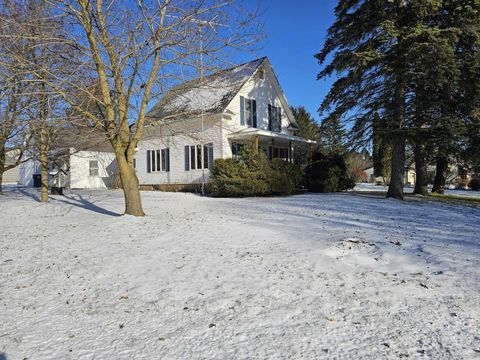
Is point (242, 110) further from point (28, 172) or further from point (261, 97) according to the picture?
point (28, 172)

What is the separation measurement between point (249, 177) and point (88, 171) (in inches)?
618

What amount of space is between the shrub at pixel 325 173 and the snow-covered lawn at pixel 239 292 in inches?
437

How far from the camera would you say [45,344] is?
3119 millimetres

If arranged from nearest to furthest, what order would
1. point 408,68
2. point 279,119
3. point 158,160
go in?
1. point 408,68
2. point 158,160
3. point 279,119

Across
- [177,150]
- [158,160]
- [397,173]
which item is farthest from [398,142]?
[158,160]

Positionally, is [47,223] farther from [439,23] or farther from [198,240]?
[439,23]

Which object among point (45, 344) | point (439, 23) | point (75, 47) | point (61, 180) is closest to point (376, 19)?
point (439, 23)

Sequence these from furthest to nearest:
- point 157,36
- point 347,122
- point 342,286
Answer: point 347,122, point 157,36, point 342,286

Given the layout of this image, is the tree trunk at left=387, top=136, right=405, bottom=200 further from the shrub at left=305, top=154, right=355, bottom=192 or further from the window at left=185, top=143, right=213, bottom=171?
the window at left=185, top=143, right=213, bottom=171

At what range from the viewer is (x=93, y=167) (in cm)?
2638

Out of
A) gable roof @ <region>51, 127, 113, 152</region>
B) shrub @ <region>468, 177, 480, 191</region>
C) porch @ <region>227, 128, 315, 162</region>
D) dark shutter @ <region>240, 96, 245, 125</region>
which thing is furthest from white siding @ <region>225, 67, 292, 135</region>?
shrub @ <region>468, 177, 480, 191</region>

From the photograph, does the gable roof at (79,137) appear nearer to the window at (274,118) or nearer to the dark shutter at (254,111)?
the dark shutter at (254,111)

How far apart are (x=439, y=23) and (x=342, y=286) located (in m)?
14.5

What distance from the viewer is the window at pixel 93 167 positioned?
26250 mm
